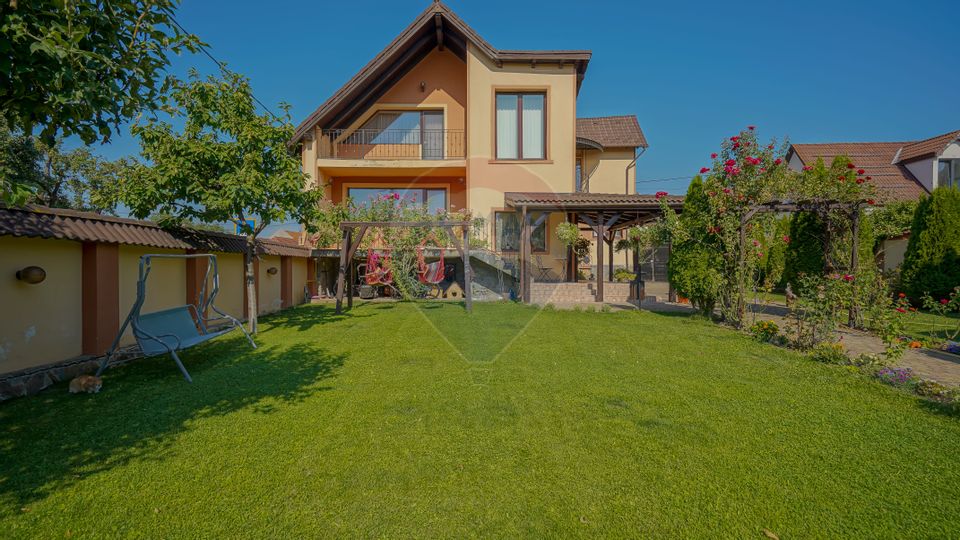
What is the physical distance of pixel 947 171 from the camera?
61.2ft

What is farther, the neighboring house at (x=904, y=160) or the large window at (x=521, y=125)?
the neighboring house at (x=904, y=160)

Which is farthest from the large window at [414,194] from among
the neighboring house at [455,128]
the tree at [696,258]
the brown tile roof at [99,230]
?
the tree at [696,258]

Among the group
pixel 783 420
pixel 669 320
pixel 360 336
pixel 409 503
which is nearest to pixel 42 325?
pixel 360 336

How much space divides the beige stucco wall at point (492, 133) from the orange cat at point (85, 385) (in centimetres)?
1097

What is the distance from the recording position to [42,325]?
493 centimetres

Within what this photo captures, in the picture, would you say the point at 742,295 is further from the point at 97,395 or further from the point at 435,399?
the point at 97,395

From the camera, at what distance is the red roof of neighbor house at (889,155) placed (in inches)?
737

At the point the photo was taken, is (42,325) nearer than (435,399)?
No

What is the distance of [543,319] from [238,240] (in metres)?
6.52

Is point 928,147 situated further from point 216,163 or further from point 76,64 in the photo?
point 76,64

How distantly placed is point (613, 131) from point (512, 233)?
936cm

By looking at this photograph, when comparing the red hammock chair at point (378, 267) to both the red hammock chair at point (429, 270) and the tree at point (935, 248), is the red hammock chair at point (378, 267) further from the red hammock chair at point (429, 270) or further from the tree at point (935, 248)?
the tree at point (935, 248)

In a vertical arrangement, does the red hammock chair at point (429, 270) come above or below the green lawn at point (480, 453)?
above

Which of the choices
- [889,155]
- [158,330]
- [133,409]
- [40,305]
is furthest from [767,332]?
[889,155]
